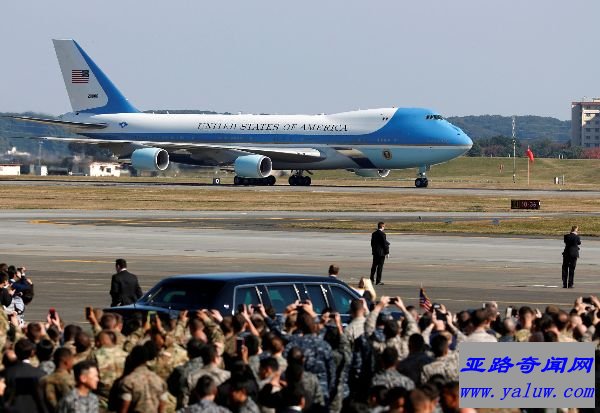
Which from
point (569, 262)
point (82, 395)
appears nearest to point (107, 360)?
point (82, 395)

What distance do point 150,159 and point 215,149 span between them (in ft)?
17.5

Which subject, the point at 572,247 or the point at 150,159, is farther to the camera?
the point at 150,159

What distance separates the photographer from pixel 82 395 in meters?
12.9

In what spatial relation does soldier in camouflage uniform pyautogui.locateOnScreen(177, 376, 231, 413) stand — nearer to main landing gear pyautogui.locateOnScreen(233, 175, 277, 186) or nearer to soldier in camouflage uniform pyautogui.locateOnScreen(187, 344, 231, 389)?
soldier in camouflage uniform pyautogui.locateOnScreen(187, 344, 231, 389)

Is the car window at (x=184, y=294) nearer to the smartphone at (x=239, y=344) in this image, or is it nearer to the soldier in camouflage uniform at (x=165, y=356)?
the smartphone at (x=239, y=344)

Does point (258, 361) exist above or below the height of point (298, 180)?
below

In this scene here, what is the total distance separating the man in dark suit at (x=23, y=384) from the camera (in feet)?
44.1

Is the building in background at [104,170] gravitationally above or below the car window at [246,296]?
above

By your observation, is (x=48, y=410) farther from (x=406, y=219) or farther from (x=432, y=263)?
(x=406, y=219)

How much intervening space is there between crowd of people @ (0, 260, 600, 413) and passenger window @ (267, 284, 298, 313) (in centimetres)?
188

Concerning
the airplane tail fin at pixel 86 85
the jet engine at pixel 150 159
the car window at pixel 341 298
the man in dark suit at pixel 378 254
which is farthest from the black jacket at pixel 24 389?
the airplane tail fin at pixel 86 85

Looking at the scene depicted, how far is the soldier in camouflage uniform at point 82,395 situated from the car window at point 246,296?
7.28 m

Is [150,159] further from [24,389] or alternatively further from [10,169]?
[10,169]

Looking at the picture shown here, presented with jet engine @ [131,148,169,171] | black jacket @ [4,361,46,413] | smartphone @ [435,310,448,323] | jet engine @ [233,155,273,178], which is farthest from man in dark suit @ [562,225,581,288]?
jet engine @ [131,148,169,171]
